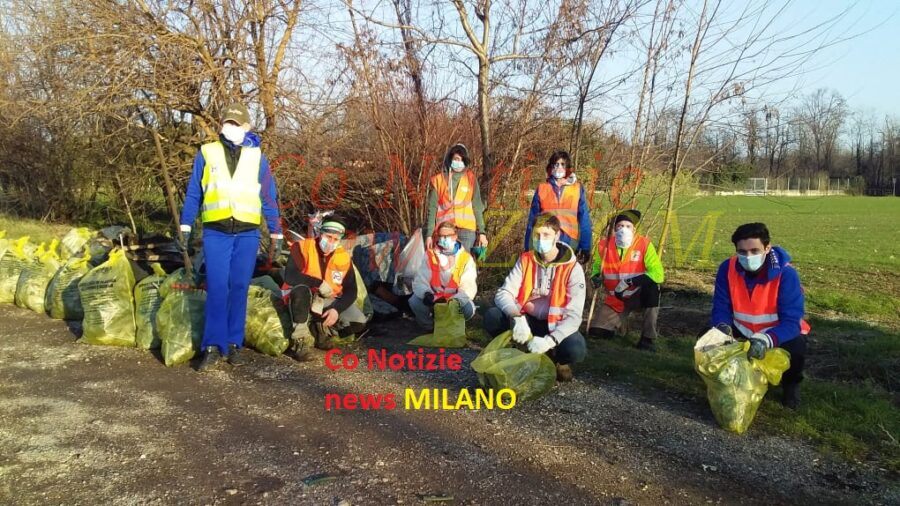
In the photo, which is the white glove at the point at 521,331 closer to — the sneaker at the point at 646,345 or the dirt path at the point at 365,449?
the dirt path at the point at 365,449

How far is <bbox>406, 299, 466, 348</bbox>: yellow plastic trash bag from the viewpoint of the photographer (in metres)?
5.35

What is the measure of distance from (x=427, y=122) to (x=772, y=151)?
404 cm

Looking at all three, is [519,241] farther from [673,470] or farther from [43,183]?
[43,183]

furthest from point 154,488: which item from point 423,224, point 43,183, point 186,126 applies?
point 43,183

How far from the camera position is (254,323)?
17.0 ft

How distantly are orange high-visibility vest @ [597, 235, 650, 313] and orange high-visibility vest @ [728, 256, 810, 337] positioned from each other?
1.47m

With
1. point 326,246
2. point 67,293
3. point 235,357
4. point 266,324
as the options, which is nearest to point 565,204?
point 326,246

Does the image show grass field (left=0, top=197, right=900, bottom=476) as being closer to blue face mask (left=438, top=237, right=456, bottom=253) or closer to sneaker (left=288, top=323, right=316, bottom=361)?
blue face mask (left=438, top=237, right=456, bottom=253)

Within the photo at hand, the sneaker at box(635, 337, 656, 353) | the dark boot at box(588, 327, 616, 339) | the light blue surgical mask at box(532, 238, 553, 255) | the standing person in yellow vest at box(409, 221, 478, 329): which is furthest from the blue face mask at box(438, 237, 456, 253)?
the sneaker at box(635, 337, 656, 353)

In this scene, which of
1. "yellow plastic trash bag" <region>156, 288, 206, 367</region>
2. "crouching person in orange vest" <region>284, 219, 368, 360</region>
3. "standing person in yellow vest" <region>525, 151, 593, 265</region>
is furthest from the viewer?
"standing person in yellow vest" <region>525, 151, 593, 265</region>

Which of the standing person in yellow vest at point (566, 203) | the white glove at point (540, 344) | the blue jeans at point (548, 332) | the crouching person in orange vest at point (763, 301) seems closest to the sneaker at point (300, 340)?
the blue jeans at point (548, 332)

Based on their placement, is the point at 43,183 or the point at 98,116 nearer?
the point at 98,116

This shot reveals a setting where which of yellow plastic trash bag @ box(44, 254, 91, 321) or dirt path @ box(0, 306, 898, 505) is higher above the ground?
yellow plastic trash bag @ box(44, 254, 91, 321)

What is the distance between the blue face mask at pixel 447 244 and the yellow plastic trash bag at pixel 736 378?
242 centimetres
